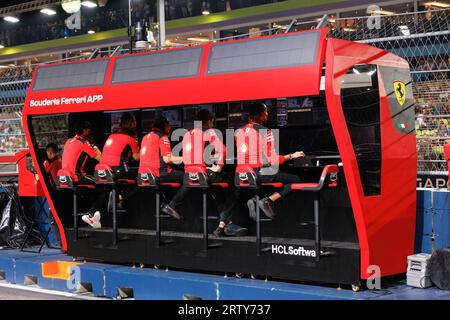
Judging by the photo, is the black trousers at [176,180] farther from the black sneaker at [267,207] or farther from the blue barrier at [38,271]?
the blue barrier at [38,271]

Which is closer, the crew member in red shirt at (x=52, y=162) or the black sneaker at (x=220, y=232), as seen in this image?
the black sneaker at (x=220, y=232)

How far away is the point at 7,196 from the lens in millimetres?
11695

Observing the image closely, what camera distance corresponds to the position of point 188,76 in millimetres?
8578

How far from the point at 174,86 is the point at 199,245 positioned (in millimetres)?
1712

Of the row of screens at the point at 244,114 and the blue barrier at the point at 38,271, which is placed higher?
the row of screens at the point at 244,114

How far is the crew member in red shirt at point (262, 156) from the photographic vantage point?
796 centimetres

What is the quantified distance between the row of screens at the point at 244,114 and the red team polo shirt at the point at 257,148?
0.64 meters

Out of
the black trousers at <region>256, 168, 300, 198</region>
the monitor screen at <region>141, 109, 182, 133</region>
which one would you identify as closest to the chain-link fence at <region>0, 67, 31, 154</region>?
the monitor screen at <region>141, 109, 182, 133</region>

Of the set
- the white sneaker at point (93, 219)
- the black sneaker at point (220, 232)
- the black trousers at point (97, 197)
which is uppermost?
the black trousers at point (97, 197)

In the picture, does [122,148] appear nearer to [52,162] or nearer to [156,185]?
[156,185]

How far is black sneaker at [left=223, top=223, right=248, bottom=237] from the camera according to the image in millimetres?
8516

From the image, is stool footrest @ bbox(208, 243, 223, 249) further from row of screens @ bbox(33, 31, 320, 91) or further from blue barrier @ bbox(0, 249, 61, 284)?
blue barrier @ bbox(0, 249, 61, 284)

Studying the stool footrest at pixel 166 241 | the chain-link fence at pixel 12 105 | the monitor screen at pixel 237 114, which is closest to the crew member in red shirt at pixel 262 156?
the monitor screen at pixel 237 114

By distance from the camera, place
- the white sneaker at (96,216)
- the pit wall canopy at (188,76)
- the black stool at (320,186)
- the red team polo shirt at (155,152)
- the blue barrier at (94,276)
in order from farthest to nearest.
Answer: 1. the white sneaker at (96,216)
2. the blue barrier at (94,276)
3. the red team polo shirt at (155,152)
4. the pit wall canopy at (188,76)
5. the black stool at (320,186)
